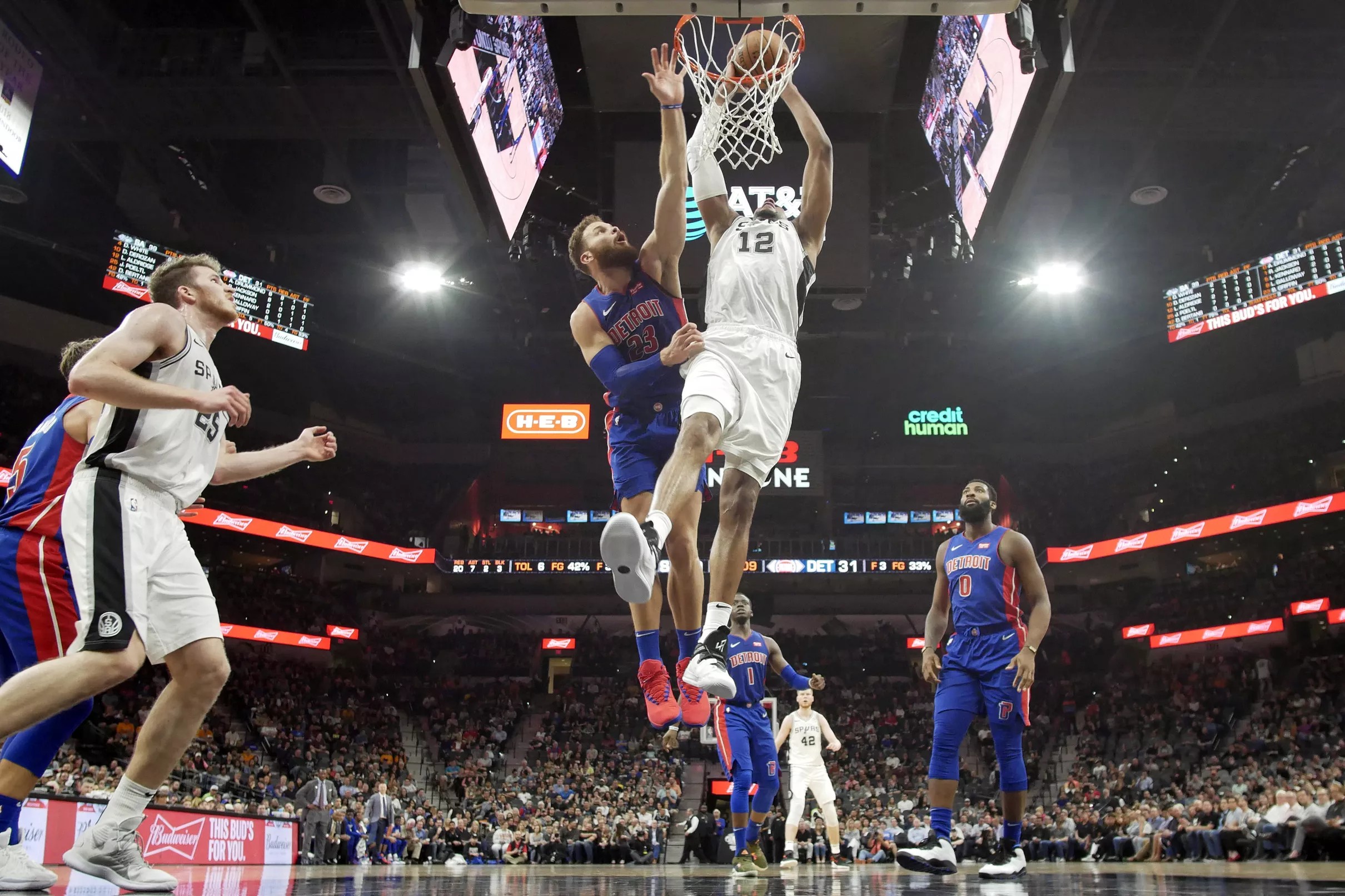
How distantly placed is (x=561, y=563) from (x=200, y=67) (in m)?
16.0

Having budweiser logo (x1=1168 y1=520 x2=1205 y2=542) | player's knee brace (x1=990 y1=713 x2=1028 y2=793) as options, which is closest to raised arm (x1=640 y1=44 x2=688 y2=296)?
player's knee brace (x1=990 y1=713 x2=1028 y2=793)

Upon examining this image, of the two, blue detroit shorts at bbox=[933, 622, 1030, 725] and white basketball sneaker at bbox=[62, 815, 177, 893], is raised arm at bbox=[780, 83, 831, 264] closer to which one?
blue detroit shorts at bbox=[933, 622, 1030, 725]

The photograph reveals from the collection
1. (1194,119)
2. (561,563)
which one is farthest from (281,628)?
(1194,119)

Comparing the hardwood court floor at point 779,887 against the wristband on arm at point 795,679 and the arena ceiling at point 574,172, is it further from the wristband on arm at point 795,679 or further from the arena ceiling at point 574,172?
the arena ceiling at point 574,172

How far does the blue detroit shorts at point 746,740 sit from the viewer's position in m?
8.22

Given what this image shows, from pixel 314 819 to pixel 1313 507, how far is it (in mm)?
20649

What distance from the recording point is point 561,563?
26.4 meters

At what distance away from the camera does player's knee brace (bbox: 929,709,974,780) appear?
226 inches

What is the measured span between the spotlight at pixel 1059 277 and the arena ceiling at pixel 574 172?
0.32m

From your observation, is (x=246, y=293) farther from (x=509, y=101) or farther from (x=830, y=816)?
(x=830, y=816)

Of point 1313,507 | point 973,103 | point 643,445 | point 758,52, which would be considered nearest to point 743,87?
point 758,52

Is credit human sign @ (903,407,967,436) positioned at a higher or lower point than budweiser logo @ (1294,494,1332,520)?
higher

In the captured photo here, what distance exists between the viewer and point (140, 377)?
3305 millimetres

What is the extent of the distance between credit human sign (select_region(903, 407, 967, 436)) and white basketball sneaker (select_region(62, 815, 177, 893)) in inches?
1036
